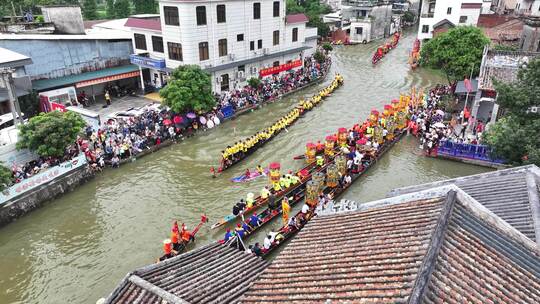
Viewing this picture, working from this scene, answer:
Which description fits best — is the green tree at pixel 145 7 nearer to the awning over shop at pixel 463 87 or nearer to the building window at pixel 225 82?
the building window at pixel 225 82

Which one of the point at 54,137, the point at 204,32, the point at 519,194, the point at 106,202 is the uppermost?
the point at 204,32

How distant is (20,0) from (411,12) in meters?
64.4

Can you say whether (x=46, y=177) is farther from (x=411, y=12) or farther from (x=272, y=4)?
(x=411, y=12)

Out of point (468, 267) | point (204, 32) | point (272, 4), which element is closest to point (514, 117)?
point (468, 267)

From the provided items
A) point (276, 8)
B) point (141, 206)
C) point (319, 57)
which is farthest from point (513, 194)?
point (319, 57)

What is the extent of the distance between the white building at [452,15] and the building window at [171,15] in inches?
1323

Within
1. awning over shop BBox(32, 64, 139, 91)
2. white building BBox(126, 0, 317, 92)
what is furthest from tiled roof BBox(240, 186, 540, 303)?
awning over shop BBox(32, 64, 139, 91)

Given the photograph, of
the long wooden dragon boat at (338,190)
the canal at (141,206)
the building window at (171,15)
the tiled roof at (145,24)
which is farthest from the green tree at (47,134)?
the tiled roof at (145,24)

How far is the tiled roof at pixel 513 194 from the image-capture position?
28.2ft

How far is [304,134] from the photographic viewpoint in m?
25.7

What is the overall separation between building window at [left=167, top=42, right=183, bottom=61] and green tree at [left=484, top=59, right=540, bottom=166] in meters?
21.5

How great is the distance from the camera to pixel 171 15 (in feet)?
92.9

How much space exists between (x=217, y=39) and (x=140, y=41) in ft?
22.8

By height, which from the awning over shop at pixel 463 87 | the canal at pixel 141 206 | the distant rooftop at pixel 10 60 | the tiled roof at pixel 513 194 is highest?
the distant rooftop at pixel 10 60
